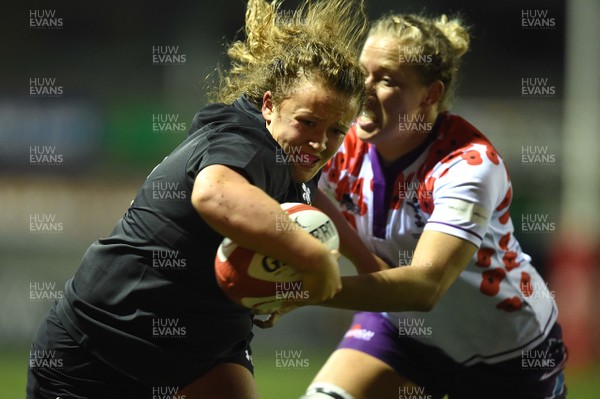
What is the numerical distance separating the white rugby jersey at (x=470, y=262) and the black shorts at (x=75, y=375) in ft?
3.77

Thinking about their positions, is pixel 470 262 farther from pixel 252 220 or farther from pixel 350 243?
pixel 252 220

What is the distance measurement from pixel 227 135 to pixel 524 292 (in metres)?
1.78

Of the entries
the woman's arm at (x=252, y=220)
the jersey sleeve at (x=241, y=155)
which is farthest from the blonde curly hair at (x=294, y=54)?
the woman's arm at (x=252, y=220)

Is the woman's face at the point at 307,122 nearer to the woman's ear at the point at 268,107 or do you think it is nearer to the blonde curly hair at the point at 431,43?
the woman's ear at the point at 268,107

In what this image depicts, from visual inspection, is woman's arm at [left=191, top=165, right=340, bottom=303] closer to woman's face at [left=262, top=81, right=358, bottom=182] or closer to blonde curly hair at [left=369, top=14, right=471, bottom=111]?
woman's face at [left=262, top=81, right=358, bottom=182]

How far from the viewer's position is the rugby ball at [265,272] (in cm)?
251

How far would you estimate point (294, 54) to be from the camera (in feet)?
9.53

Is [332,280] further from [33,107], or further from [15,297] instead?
[33,107]

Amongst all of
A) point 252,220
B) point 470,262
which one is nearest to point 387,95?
point 470,262

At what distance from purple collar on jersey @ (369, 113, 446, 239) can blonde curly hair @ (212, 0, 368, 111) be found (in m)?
0.60

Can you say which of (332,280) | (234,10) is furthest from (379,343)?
(234,10)

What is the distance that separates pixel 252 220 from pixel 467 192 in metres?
1.33

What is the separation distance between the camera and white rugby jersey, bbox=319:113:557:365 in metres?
3.71

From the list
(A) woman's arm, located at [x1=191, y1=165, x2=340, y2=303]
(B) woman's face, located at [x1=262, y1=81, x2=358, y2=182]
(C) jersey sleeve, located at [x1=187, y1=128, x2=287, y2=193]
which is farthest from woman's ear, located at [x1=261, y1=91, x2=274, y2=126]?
(A) woman's arm, located at [x1=191, y1=165, x2=340, y2=303]
